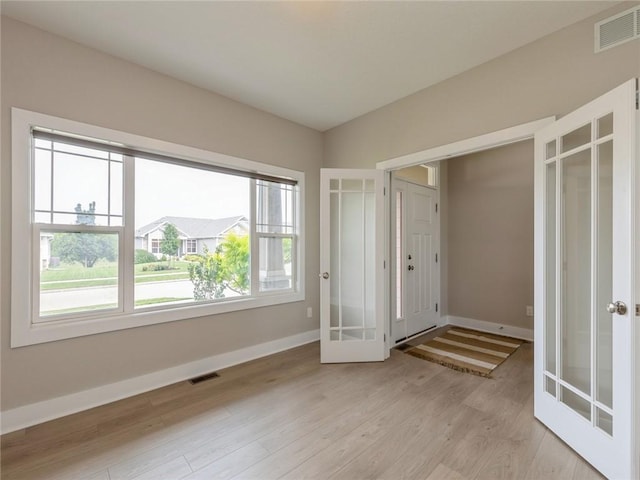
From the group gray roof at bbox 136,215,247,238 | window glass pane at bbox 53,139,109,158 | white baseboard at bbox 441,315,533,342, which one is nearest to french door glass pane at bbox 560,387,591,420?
white baseboard at bbox 441,315,533,342

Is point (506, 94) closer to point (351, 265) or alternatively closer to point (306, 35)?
point (306, 35)

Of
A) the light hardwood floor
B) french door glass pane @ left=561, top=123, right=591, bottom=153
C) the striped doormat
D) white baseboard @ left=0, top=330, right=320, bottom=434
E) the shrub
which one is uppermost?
french door glass pane @ left=561, top=123, right=591, bottom=153

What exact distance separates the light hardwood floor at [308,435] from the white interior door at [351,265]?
0.47 meters

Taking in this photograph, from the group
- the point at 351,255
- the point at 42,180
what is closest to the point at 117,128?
the point at 42,180

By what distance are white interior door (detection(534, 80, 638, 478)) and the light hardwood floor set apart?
0.84 ft

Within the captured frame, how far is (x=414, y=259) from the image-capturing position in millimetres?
4004

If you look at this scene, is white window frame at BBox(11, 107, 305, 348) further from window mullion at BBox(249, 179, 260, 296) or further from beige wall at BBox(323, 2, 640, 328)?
beige wall at BBox(323, 2, 640, 328)

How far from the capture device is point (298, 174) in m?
3.71

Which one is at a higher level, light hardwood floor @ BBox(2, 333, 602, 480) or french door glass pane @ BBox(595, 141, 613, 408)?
french door glass pane @ BBox(595, 141, 613, 408)

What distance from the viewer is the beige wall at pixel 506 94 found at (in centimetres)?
186

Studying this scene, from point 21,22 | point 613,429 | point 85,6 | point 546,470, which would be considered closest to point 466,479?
point 546,470

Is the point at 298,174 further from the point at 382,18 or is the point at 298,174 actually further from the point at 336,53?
the point at 382,18

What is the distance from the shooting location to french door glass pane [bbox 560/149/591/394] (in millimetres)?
1746

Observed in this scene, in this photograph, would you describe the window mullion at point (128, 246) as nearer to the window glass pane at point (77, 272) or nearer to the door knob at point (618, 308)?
the window glass pane at point (77, 272)
